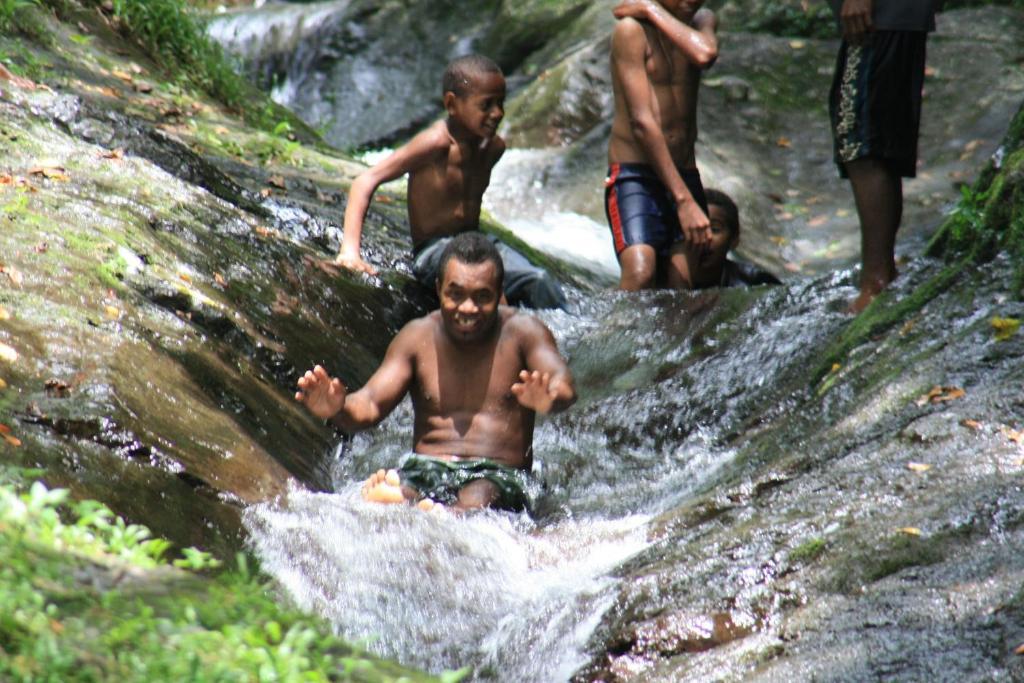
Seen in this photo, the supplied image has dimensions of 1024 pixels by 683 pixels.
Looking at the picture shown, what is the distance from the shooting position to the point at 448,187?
7219 millimetres

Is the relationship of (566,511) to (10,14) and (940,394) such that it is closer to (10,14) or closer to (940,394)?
(940,394)

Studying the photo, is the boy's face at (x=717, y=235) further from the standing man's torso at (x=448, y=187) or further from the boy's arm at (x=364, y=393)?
the boy's arm at (x=364, y=393)

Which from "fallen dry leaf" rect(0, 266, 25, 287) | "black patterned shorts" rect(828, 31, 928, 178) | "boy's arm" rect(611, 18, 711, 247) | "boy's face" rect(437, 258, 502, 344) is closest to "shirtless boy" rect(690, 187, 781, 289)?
"boy's arm" rect(611, 18, 711, 247)

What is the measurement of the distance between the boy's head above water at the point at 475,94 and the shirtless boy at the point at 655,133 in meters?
0.86

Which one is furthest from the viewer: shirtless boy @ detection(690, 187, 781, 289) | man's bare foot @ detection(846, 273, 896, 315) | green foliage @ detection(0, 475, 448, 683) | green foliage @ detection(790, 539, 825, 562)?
shirtless boy @ detection(690, 187, 781, 289)

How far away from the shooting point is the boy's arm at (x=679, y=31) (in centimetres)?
743

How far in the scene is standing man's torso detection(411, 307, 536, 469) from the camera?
5.36 metres

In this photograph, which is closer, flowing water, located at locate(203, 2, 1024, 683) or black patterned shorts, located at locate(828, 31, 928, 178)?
flowing water, located at locate(203, 2, 1024, 683)

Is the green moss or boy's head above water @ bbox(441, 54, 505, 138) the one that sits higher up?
boy's head above water @ bbox(441, 54, 505, 138)

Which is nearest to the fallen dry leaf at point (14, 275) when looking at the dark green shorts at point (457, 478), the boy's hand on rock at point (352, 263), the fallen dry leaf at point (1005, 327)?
the dark green shorts at point (457, 478)

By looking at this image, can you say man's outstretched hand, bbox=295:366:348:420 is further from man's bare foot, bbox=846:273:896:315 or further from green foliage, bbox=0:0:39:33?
green foliage, bbox=0:0:39:33

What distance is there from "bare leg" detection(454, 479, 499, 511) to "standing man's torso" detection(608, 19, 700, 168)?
313 cm

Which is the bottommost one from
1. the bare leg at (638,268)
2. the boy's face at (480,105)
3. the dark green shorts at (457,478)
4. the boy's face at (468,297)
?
the dark green shorts at (457,478)

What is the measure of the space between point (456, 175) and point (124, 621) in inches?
197
